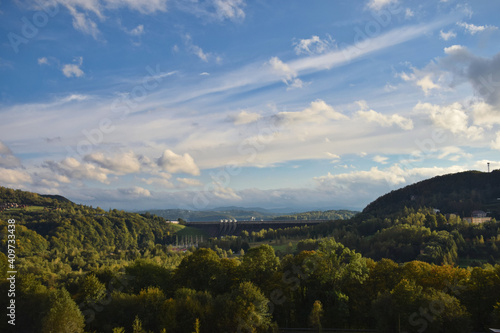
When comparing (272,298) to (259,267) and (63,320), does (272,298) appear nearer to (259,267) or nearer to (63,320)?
(259,267)

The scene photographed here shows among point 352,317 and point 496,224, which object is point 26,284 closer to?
point 352,317

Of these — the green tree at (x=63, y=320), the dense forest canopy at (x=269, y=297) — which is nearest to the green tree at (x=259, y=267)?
the dense forest canopy at (x=269, y=297)

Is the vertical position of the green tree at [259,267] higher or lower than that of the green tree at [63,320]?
higher

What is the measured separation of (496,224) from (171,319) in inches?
6178

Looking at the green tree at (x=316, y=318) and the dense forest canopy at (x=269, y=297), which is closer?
the dense forest canopy at (x=269, y=297)

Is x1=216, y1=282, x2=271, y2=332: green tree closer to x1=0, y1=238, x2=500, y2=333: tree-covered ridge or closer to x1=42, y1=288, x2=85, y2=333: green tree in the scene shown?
x1=0, y1=238, x2=500, y2=333: tree-covered ridge

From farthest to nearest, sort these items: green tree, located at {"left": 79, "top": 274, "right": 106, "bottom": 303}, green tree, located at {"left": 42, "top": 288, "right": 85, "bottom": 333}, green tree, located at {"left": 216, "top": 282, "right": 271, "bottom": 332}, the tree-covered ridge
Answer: green tree, located at {"left": 79, "top": 274, "right": 106, "bottom": 303} < the tree-covered ridge < green tree, located at {"left": 216, "top": 282, "right": 271, "bottom": 332} < green tree, located at {"left": 42, "top": 288, "right": 85, "bottom": 333}

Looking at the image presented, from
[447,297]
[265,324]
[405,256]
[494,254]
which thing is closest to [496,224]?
[494,254]

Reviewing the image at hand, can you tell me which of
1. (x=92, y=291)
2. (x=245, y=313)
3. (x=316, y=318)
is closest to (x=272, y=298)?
(x=316, y=318)

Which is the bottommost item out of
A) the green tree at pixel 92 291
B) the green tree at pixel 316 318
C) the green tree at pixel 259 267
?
the green tree at pixel 316 318

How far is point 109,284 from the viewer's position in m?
77.2

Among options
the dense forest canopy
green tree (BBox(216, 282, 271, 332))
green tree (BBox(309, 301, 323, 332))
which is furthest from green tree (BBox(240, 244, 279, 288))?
green tree (BBox(309, 301, 323, 332))

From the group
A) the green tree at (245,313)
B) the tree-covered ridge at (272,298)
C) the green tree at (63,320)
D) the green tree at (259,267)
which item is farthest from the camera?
the green tree at (259,267)

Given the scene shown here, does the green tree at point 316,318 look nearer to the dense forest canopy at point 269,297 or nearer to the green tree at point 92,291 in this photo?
the dense forest canopy at point 269,297
